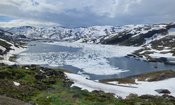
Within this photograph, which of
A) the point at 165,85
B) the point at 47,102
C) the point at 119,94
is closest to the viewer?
the point at 47,102

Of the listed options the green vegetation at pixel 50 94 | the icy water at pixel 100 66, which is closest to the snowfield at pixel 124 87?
the green vegetation at pixel 50 94

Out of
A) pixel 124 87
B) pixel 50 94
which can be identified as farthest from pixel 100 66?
pixel 50 94

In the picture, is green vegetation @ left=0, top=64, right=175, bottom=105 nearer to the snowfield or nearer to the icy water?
the snowfield

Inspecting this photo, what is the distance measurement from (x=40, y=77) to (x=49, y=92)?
13.4 meters

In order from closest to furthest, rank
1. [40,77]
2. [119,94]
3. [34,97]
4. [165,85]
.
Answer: [34,97], [119,94], [40,77], [165,85]

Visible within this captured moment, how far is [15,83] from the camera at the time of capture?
1855 inches

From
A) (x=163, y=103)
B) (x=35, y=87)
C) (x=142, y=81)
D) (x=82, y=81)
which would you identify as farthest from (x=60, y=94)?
(x=142, y=81)

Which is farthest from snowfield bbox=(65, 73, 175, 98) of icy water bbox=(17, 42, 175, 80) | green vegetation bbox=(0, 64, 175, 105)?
icy water bbox=(17, 42, 175, 80)

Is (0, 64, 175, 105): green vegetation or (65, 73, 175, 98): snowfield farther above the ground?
(0, 64, 175, 105): green vegetation

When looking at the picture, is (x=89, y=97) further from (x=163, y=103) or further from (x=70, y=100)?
(x=163, y=103)

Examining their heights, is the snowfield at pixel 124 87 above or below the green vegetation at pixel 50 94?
below

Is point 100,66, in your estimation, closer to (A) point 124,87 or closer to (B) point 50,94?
(A) point 124,87

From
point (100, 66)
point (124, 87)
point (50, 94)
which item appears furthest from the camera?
point (100, 66)

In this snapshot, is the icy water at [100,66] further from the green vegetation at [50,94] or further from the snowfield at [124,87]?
the green vegetation at [50,94]
